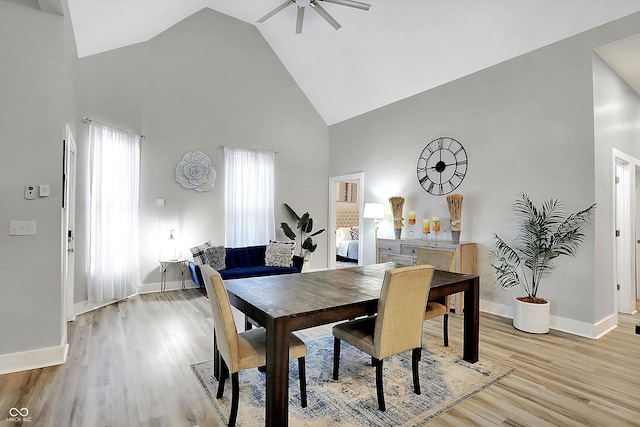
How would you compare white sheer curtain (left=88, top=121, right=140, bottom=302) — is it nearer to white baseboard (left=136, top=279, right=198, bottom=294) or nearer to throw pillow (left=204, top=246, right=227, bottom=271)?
white baseboard (left=136, top=279, right=198, bottom=294)

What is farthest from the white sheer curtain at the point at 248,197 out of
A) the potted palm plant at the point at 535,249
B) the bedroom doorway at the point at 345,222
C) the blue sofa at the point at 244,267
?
the potted palm plant at the point at 535,249

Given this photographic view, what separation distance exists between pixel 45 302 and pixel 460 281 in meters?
3.37

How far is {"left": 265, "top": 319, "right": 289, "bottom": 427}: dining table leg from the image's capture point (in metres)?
1.71

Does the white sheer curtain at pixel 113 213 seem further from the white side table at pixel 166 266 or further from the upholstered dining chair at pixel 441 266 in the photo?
the upholstered dining chair at pixel 441 266

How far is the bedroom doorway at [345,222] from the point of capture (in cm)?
676

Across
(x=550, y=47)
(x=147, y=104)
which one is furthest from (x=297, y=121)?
(x=550, y=47)

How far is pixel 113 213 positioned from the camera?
179 inches

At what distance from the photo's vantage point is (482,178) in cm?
433

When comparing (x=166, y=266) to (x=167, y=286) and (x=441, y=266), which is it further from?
(x=441, y=266)

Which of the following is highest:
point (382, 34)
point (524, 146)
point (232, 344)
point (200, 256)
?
point (382, 34)

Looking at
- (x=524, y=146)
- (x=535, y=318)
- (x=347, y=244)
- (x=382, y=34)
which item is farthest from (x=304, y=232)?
(x=535, y=318)

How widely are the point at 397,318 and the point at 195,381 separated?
158 cm

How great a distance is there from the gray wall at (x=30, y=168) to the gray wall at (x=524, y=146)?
14.6ft

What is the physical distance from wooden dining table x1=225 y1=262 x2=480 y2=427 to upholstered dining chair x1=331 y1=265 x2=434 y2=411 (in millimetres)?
120
